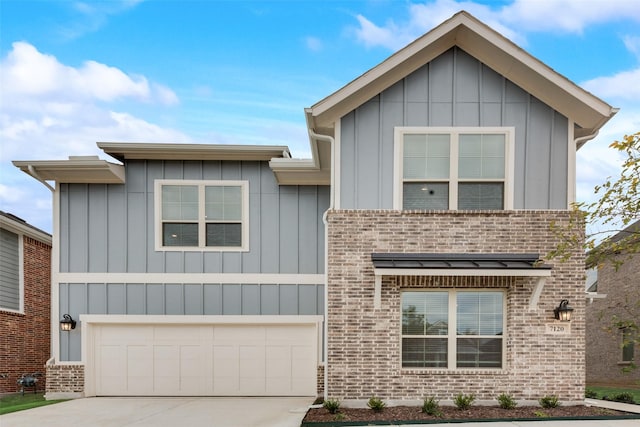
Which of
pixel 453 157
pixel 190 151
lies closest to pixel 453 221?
pixel 453 157

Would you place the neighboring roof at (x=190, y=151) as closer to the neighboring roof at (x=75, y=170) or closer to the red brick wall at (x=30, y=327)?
the neighboring roof at (x=75, y=170)

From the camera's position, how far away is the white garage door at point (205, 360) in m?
9.62

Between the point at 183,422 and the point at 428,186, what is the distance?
592 centimetres

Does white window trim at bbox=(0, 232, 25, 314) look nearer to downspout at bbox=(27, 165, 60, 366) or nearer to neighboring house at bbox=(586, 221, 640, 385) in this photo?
downspout at bbox=(27, 165, 60, 366)

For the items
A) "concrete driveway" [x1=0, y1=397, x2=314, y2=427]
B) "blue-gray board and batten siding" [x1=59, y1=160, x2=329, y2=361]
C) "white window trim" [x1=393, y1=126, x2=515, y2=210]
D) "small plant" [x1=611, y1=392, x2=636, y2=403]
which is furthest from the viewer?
"blue-gray board and batten siding" [x1=59, y1=160, x2=329, y2=361]

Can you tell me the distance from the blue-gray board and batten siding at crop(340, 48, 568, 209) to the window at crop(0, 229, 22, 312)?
9.40 metres

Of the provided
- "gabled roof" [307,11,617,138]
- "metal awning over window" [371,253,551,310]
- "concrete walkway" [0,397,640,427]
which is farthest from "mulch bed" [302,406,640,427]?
"gabled roof" [307,11,617,138]

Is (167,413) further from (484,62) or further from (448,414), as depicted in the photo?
(484,62)

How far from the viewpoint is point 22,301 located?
11.4 meters

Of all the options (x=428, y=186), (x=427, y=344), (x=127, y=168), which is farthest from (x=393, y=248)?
(x=127, y=168)

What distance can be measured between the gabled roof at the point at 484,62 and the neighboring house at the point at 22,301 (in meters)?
9.19

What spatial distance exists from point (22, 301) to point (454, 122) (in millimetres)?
11972

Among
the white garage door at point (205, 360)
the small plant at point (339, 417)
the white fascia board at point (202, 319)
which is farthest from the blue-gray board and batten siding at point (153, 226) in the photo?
the small plant at point (339, 417)

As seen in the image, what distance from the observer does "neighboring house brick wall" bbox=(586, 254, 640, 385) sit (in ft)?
47.3
